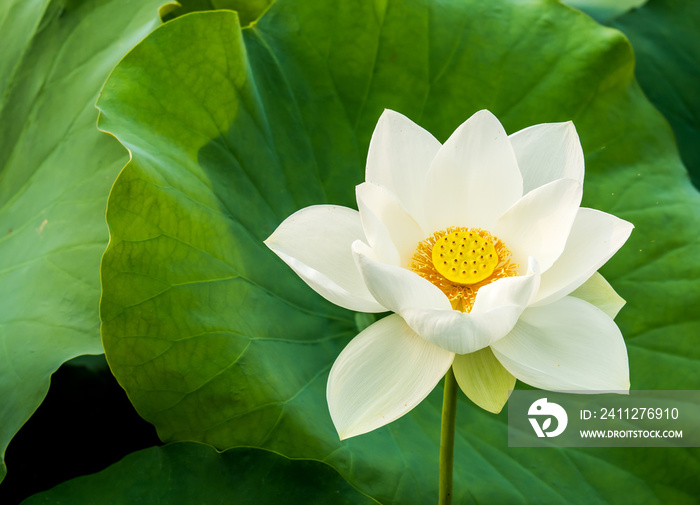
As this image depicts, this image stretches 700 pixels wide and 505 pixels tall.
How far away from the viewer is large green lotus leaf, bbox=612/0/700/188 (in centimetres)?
156

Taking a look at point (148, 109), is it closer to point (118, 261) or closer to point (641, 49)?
point (118, 261)

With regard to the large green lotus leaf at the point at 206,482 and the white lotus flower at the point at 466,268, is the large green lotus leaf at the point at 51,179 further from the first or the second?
the white lotus flower at the point at 466,268

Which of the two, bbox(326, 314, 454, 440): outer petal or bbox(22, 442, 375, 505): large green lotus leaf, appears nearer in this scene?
bbox(326, 314, 454, 440): outer petal

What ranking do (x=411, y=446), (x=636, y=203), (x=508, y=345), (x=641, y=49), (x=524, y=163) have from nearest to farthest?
1. (x=508, y=345)
2. (x=524, y=163)
3. (x=411, y=446)
4. (x=636, y=203)
5. (x=641, y=49)

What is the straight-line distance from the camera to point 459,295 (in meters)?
0.73

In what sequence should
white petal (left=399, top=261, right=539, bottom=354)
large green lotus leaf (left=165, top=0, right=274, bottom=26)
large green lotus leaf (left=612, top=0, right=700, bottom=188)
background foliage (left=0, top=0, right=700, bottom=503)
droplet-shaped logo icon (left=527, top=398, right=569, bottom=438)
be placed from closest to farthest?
white petal (left=399, top=261, right=539, bottom=354), background foliage (left=0, top=0, right=700, bottom=503), droplet-shaped logo icon (left=527, top=398, right=569, bottom=438), large green lotus leaf (left=165, top=0, right=274, bottom=26), large green lotus leaf (left=612, top=0, right=700, bottom=188)

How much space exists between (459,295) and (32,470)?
0.82m

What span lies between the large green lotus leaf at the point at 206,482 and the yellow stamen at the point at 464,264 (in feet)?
0.85

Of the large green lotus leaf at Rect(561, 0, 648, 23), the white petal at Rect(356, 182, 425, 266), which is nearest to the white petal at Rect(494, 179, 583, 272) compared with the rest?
the white petal at Rect(356, 182, 425, 266)

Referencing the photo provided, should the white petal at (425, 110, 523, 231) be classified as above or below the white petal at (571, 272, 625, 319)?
above

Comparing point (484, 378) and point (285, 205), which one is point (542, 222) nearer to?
point (484, 378)

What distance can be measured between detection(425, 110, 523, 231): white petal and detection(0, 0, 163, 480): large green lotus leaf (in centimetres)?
45

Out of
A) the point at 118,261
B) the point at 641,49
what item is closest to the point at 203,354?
the point at 118,261

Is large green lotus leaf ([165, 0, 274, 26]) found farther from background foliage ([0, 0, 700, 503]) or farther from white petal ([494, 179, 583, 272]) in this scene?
white petal ([494, 179, 583, 272])
